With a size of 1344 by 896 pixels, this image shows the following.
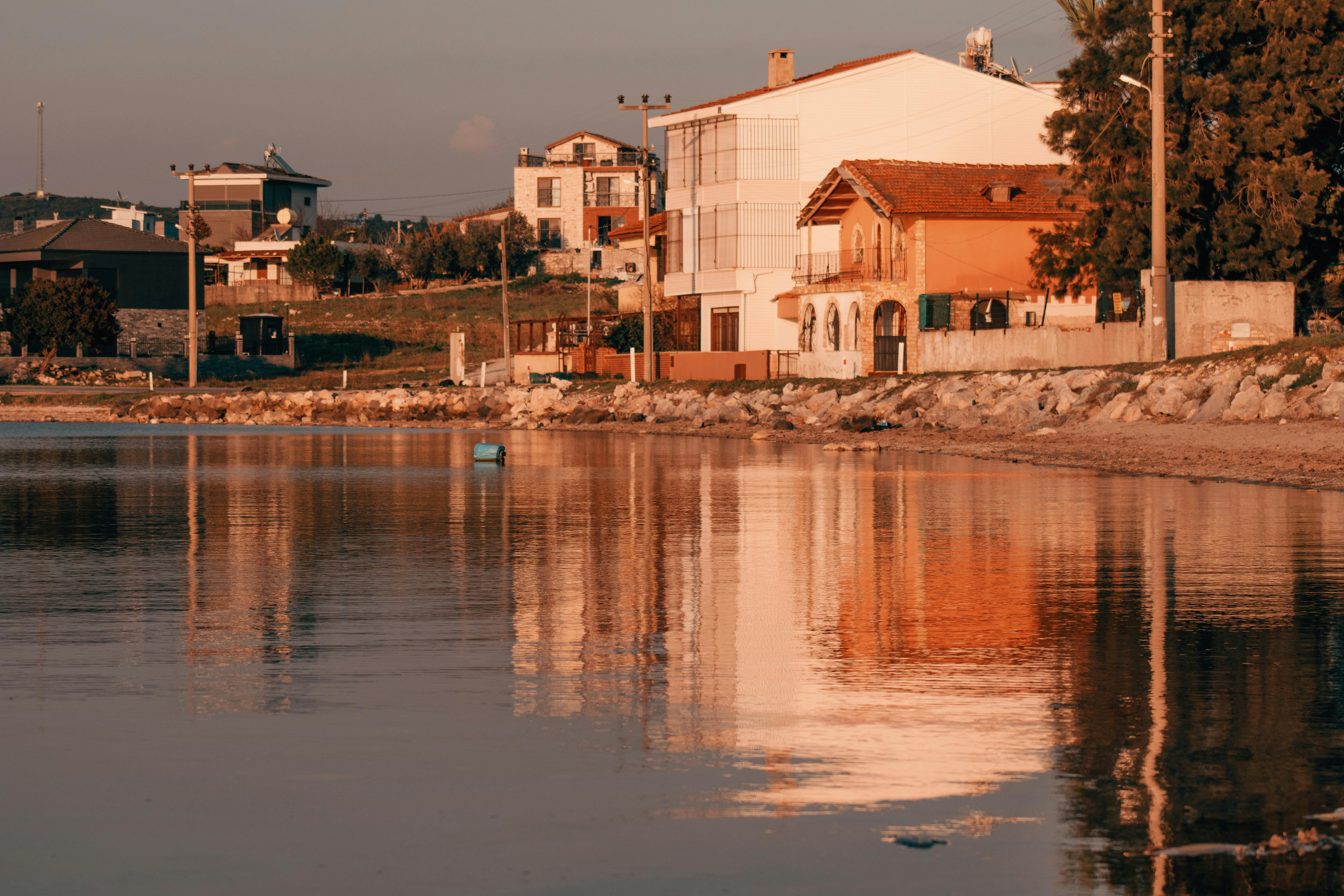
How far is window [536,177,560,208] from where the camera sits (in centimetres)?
12369

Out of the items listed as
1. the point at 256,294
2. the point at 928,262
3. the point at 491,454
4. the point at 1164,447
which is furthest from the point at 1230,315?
the point at 256,294

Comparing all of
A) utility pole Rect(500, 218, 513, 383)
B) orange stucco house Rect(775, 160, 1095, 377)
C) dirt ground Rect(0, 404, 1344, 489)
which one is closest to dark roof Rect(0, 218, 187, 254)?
utility pole Rect(500, 218, 513, 383)

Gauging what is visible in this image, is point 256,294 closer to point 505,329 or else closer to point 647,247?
point 505,329

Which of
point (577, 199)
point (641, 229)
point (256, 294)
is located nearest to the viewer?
point (641, 229)

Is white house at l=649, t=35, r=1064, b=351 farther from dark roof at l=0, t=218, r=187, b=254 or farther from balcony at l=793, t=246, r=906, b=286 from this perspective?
dark roof at l=0, t=218, r=187, b=254

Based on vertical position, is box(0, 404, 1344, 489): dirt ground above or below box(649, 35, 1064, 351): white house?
below

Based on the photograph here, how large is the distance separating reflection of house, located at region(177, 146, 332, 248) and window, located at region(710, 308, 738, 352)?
2398 inches

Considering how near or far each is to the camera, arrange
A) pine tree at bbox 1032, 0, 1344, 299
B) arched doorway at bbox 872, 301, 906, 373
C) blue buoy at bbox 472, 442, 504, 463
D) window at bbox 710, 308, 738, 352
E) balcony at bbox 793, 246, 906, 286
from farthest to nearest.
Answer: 1. window at bbox 710, 308, 738, 352
2. balcony at bbox 793, 246, 906, 286
3. arched doorway at bbox 872, 301, 906, 373
4. pine tree at bbox 1032, 0, 1344, 299
5. blue buoy at bbox 472, 442, 504, 463

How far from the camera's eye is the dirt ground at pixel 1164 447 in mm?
24344

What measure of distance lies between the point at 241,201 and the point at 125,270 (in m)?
41.6

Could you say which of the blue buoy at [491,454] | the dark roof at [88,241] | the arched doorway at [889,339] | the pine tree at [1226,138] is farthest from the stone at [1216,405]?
the dark roof at [88,241]

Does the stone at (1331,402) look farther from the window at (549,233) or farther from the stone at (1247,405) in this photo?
the window at (549,233)

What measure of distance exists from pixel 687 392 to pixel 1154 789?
153 ft

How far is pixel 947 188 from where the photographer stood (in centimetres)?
5797
